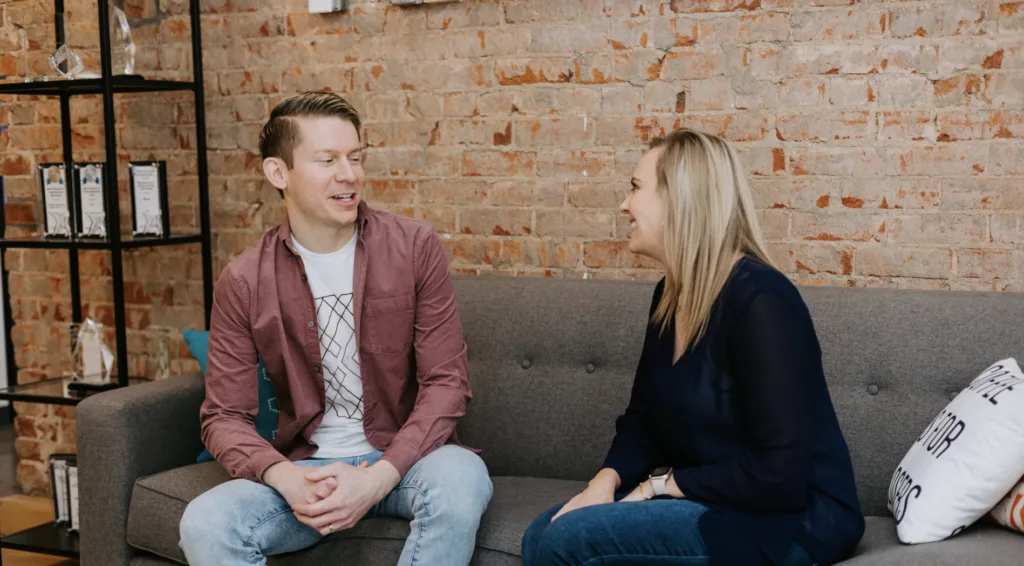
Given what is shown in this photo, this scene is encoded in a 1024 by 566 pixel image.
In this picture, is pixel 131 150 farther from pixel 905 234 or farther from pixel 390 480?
pixel 905 234

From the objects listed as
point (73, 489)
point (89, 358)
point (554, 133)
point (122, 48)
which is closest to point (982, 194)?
point (554, 133)

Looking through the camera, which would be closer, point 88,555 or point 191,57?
point 88,555

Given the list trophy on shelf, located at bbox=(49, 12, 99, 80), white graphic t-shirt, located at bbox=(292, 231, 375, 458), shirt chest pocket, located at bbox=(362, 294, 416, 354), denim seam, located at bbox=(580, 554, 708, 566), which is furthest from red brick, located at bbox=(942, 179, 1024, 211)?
trophy on shelf, located at bbox=(49, 12, 99, 80)

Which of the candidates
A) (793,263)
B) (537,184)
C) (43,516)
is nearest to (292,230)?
(537,184)

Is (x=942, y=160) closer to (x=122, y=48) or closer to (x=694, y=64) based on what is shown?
(x=694, y=64)

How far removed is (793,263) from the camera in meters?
2.62

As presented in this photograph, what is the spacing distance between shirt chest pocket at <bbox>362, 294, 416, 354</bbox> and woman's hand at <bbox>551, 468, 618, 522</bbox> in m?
0.54

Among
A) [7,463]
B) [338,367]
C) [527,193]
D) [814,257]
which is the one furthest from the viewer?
[7,463]

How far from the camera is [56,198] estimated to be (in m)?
3.05

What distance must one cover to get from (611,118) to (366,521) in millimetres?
1310

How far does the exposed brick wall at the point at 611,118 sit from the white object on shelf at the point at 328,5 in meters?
0.03

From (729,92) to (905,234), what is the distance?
57cm

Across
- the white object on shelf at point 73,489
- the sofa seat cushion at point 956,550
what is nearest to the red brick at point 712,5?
the sofa seat cushion at point 956,550

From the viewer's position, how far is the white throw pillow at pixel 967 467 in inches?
69.2
